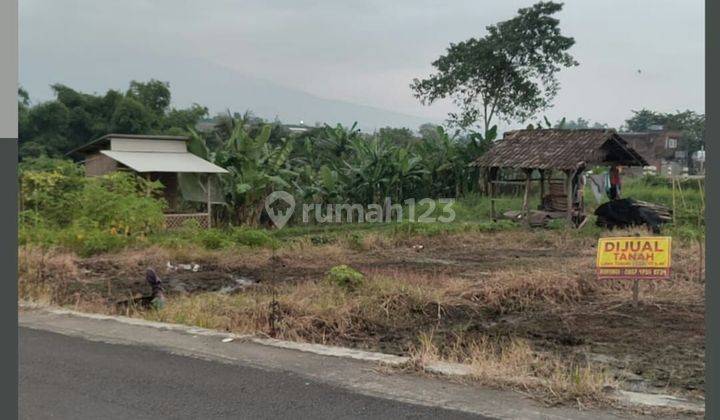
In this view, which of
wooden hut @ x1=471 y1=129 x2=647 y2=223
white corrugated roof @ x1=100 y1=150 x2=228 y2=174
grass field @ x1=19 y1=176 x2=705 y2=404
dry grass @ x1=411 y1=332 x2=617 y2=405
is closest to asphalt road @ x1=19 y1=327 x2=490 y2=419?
dry grass @ x1=411 y1=332 x2=617 y2=405

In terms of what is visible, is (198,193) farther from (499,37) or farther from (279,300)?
(499,37)

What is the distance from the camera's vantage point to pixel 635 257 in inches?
319

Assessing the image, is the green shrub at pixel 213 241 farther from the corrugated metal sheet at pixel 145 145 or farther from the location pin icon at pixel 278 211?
the location pin icon at pixel 278 211

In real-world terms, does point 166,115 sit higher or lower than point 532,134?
higher

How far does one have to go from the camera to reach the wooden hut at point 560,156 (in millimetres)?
20938

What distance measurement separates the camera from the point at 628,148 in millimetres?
22359

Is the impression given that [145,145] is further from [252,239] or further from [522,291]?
[522,291]

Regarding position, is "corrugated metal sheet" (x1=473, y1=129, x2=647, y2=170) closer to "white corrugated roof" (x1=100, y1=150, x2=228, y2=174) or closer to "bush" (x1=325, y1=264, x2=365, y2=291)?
"white corrugated roof" (x1=100, y1=150, x2=228, y2=174)

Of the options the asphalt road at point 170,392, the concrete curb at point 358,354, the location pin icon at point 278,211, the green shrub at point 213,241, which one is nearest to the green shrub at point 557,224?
the location pin icon at point 278,211

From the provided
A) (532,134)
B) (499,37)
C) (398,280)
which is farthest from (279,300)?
(499,37)

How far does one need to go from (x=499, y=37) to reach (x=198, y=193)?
18.1 meters

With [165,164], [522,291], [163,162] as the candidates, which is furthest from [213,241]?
[522,291]

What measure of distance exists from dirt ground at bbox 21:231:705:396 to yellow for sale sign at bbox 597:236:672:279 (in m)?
0.56

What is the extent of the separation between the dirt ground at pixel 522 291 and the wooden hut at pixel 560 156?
475 cm
